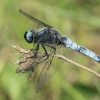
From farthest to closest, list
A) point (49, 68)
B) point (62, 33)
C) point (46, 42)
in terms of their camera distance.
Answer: point (62, 33), point (46, 42), point (49, 68)

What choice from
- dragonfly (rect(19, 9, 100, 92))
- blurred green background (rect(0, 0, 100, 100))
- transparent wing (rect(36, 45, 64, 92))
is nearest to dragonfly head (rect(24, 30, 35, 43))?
dragonfly (rect(19, 9, 100, 92))

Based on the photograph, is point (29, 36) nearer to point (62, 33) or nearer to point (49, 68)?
point (49, 68)

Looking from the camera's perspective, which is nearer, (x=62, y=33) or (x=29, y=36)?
(x=29, y=36)

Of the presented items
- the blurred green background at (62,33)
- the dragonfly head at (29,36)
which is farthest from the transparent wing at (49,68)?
the blurred green background at (62,33)

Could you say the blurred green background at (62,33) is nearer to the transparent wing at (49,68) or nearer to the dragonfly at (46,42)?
the dragonfly at (46,42)

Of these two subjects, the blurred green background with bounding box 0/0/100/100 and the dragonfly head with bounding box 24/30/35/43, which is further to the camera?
the blurred green background with bounding box 0/0/100/100

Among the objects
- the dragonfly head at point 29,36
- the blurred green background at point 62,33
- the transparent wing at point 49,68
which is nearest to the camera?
the transparent wing at point 49,68

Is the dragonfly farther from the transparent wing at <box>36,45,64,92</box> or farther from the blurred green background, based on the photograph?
the blurred green background

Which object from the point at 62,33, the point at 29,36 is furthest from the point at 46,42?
the point at 62,33

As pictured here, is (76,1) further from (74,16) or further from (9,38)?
(9,38)
